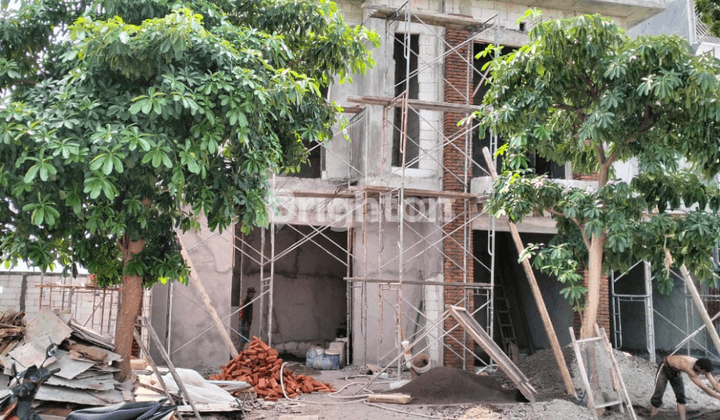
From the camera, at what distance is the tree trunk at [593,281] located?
10.4m

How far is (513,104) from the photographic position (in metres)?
10.1

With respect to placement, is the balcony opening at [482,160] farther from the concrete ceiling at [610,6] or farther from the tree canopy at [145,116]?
the tree canopy at [145,116]

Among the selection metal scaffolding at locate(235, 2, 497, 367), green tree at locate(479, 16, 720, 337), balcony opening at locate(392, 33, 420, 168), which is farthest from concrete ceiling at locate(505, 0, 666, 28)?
green tree at locate(479, 16, 720, 337)

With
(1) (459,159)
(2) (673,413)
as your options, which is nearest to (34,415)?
(2) (673,413)

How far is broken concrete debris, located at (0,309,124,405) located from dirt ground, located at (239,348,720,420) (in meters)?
2.44

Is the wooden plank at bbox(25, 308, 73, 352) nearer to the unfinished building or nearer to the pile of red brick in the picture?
the pile of red brick

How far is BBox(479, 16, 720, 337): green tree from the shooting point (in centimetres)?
897

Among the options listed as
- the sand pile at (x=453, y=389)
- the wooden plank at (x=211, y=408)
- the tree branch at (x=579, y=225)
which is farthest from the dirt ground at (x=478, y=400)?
the tree branch at (x=579, y=225)

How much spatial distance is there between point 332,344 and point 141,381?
6.80m

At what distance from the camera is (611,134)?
9406 millimetres

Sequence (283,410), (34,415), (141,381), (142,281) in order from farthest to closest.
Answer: (283,410), (141,381), (142,281), (34,415)

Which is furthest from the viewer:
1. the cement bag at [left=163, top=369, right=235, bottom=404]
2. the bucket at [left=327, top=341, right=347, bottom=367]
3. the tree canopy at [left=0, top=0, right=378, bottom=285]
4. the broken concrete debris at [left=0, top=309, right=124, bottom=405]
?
the bucket at [left=327, top=341, right=347, bottom=367]

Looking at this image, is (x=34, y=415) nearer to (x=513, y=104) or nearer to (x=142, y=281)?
(x=142, y=281)

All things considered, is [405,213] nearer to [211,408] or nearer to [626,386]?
[626,386]
